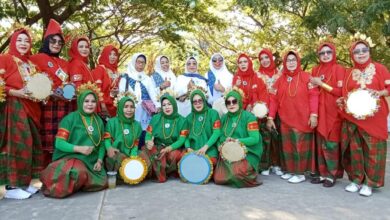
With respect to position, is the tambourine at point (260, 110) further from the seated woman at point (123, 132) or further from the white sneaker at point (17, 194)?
the white sneaker at point (17, 194)

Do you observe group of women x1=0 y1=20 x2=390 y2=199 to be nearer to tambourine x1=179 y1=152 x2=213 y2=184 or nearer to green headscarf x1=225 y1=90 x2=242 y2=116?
green headscarf x1=225 y1=90 x2=242 y2=116

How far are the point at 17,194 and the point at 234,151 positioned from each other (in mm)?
2737

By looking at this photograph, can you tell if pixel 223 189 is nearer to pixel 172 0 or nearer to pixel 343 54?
pixel 172 0

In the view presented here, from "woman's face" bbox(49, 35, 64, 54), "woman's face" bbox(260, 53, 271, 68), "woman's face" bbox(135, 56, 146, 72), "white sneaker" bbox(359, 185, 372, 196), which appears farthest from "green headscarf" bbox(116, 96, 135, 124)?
"white sneaker" bbox(359, 185, 372, 196)

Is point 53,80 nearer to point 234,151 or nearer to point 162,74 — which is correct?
point 162,74

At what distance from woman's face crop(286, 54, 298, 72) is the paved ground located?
64.4 inches

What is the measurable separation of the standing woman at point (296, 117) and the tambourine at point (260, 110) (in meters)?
0.12

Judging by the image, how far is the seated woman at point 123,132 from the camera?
5.35 metres

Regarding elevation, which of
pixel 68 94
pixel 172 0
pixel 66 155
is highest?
pixel 172 0

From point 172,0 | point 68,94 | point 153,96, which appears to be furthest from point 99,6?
point 68,94

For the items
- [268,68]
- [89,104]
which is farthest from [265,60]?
[89,104]

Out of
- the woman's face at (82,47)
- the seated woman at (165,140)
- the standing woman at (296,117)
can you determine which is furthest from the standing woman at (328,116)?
the woman's face at (82,47)

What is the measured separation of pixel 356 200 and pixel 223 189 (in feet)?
5.20

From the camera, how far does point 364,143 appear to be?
5.06 meters
